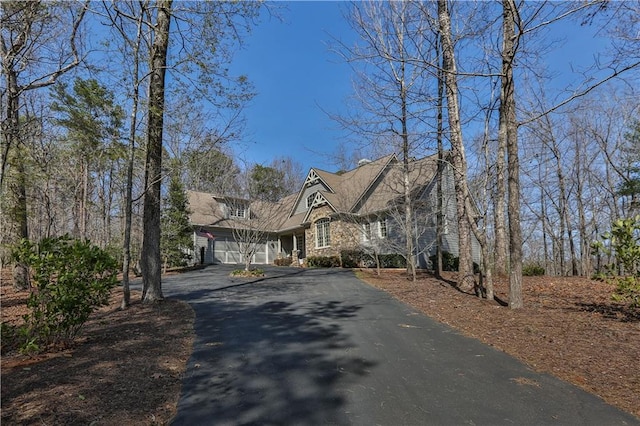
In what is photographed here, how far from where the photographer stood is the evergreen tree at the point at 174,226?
19562 millimetres

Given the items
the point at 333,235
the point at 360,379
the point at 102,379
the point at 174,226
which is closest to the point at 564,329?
the point at 360,379

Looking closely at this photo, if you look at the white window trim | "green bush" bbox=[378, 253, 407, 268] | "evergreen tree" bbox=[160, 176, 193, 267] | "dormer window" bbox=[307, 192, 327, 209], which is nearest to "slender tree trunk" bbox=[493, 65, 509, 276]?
"green bush" bbox=[378, 253, 407, 268]

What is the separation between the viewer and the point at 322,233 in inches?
894

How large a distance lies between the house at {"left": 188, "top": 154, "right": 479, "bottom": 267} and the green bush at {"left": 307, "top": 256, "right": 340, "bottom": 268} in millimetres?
455

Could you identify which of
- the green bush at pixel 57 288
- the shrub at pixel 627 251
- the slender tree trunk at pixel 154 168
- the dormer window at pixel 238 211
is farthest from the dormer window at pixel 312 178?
the green bush at pixel 57 288

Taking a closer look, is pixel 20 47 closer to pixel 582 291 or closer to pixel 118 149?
pixel 118 149

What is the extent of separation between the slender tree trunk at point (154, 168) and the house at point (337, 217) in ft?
25.2

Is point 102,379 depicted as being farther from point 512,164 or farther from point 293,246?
point 293,246

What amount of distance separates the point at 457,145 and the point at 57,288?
355 inches

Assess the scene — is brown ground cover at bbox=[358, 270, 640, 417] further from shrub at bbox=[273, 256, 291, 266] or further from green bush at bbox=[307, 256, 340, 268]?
shrub at bbox=[273, 256, 291, 266]

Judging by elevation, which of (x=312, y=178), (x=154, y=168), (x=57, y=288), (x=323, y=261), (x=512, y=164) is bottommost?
(x=323, y=261)

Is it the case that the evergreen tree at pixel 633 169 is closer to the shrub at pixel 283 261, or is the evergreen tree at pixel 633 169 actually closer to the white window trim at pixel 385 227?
the white window trim at pixel 385 227

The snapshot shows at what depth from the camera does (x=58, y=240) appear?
16.8 ft

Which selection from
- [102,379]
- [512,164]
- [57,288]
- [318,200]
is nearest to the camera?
[102,379]
